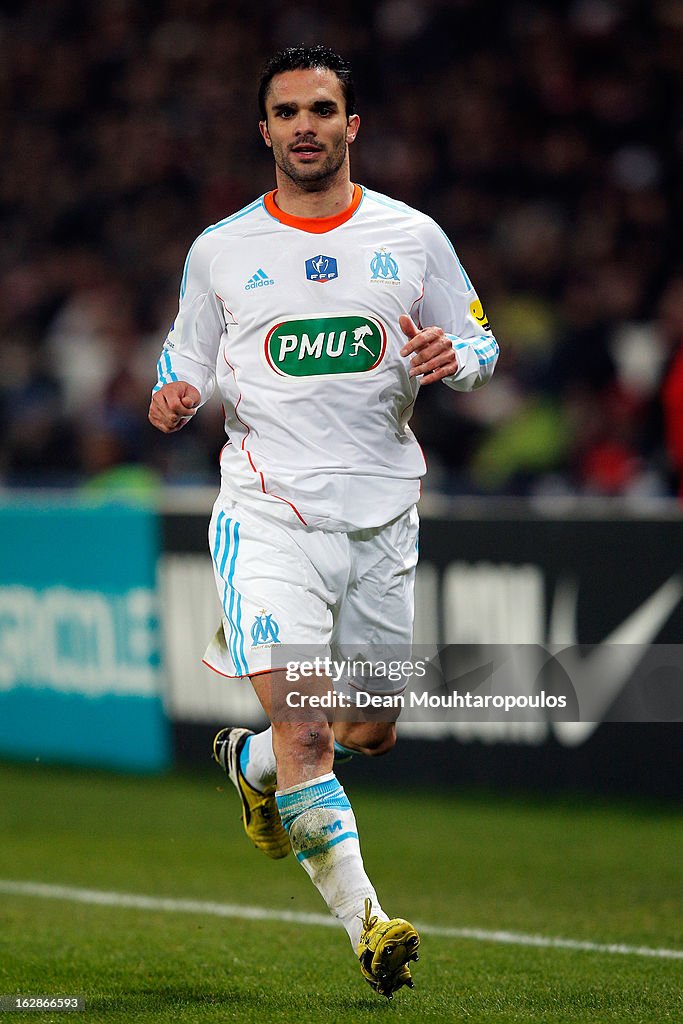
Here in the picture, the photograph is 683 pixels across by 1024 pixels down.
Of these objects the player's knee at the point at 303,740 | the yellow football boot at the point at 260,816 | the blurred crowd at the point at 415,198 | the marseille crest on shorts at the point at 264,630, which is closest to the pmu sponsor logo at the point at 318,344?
the marseille crest on shorts at the point at 264,630

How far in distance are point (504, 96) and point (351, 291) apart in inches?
367

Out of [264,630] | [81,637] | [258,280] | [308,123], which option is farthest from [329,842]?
[81,637]

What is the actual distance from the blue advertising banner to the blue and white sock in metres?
5.49

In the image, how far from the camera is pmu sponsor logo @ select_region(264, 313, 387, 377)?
15.8 ft

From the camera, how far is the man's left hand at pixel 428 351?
4652 millimetres

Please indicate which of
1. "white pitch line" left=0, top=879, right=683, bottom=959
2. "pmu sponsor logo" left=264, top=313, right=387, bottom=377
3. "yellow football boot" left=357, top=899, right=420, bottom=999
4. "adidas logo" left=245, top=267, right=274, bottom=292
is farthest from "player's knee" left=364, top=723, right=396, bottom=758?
"adidas logo" left=245, top=267, right=274, bottom=292

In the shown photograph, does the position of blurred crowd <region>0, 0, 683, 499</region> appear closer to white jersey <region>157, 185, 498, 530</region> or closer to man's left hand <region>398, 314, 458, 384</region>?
white jersey <region>157, 185, 498, 530</region>

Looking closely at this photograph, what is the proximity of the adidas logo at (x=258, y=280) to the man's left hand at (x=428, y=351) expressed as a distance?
0.44m

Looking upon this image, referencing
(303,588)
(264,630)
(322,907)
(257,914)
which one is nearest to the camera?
(264,630)

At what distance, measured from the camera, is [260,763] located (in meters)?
5.28

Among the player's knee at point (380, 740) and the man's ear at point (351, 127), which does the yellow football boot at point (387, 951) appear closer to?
the player's knee at point (380, 740)

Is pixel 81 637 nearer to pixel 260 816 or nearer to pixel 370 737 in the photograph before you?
pixel 260 816

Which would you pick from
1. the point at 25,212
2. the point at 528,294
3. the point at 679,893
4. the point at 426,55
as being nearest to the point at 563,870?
the point at 679,893

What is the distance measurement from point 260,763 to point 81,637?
5.14 metres
